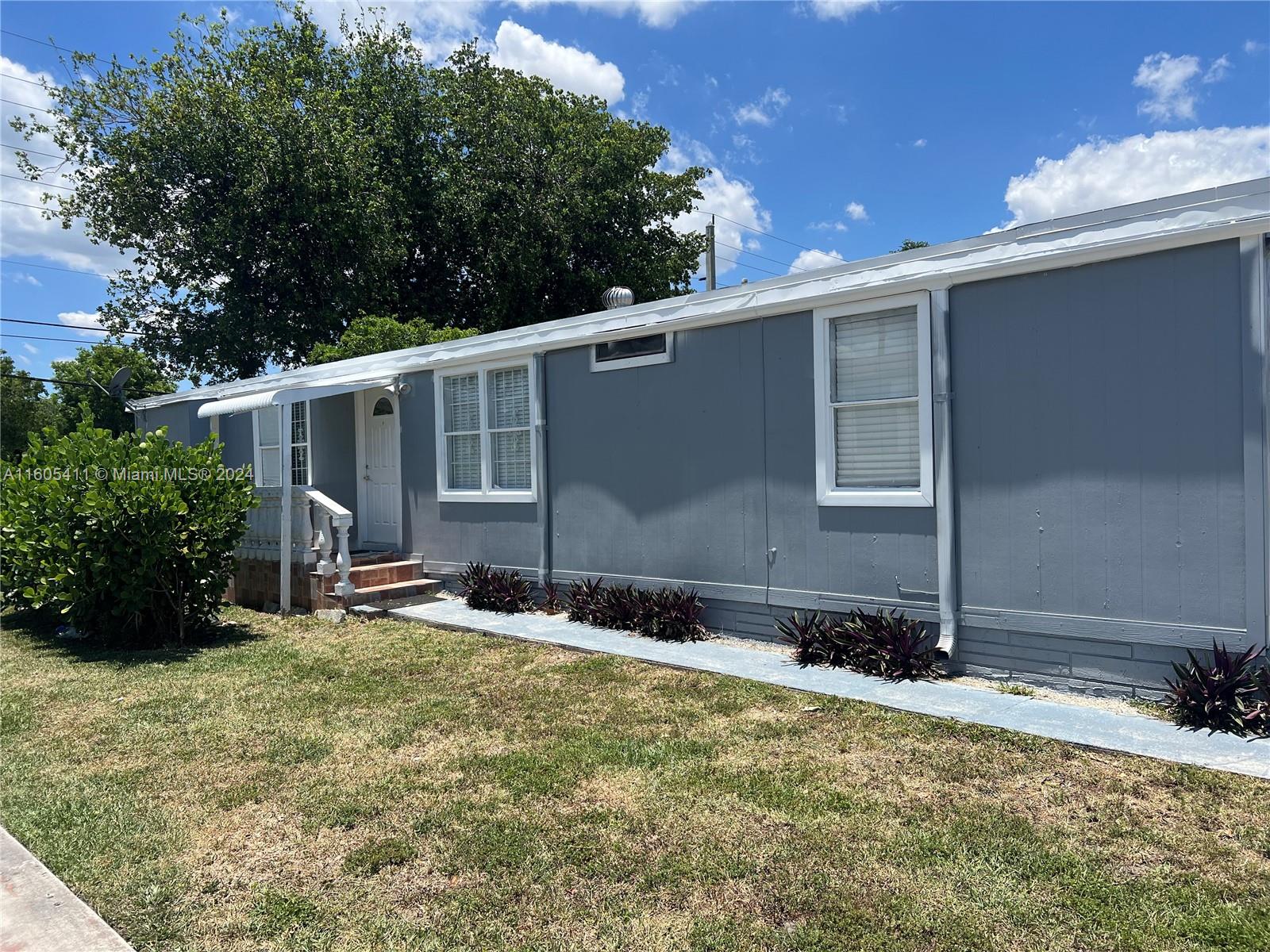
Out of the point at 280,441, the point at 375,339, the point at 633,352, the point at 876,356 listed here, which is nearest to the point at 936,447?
the point at 876,356

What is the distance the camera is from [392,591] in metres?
9.25

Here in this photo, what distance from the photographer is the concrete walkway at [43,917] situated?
2.79m

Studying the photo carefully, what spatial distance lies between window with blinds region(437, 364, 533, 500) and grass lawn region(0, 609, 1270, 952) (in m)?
3.53

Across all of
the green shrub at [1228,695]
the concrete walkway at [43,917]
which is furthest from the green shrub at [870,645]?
the concrete walkway at [43,917]

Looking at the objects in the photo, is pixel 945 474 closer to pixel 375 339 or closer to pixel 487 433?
pixel 487 433

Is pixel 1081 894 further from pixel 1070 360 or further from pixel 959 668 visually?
pixel 1070 360

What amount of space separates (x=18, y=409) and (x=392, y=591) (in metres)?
35.1

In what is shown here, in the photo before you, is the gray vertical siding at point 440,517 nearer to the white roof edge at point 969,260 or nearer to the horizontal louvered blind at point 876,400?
the white roof edge at point 969,260

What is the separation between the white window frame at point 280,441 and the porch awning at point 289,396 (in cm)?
12

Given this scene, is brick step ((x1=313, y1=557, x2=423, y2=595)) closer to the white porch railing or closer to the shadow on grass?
the white porch railing

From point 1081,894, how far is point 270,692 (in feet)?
16.9

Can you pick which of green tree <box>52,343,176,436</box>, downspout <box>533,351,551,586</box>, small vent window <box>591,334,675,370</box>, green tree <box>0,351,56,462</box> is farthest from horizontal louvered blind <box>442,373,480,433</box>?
green tree <box>0,351,56,462</box>

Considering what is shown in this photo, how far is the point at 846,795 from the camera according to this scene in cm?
388

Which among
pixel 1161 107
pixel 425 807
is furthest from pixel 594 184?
pixel 425 807
